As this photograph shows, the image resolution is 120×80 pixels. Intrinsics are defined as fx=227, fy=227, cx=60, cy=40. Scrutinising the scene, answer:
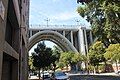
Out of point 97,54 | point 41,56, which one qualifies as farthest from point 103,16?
point 97,54

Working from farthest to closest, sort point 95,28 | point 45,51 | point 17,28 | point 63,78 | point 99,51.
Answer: point 99,51, point 45,51, point 95,28, point 63,78, point 17,28

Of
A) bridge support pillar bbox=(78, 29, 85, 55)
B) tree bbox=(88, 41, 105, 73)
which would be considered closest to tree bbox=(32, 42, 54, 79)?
tree bbox=(88, 41, 105, 73)

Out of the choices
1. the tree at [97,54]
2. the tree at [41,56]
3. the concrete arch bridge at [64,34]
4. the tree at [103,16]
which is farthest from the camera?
the concrete arch bridge at [64,34]

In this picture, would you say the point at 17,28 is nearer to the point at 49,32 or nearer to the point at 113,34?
the point at 113,34

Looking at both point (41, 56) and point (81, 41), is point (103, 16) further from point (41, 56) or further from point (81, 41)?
point (81, 41)

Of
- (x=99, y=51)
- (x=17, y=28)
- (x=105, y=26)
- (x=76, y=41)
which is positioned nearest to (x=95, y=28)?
(x=105, y=26)

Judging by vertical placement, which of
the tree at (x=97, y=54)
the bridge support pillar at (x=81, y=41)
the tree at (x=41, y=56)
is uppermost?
the bridge support pillar at (x=81, y=41)

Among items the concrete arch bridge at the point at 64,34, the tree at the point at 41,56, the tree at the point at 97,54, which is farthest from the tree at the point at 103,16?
the concrete arch bridge at the point at 64,34

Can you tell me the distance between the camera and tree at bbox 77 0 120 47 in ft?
63.3

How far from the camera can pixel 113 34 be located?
862 inches

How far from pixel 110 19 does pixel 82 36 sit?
69.6m

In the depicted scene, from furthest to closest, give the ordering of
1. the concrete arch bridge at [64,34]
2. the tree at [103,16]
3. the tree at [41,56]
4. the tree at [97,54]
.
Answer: the concrete arch bridge at [64,34], the tree at [97,54], the tree at [41,56], the tree at [103,16]

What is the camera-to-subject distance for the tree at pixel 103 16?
63.3 feet

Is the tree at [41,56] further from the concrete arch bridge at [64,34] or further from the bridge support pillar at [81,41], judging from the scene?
A: the bridge support pillar at [81,41]
